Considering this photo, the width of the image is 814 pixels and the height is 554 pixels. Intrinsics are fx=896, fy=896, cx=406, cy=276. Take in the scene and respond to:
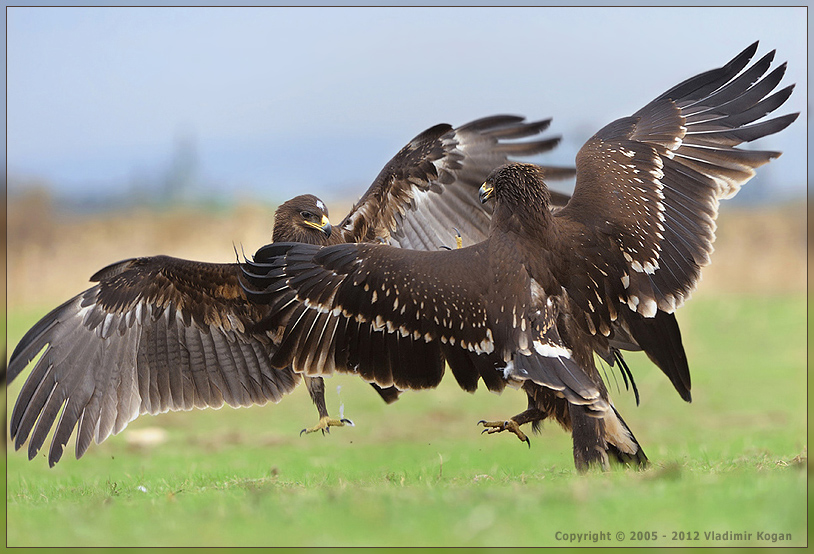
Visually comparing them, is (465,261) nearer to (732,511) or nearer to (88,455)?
(732,511)

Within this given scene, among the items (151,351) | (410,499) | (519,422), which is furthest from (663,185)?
(151,351)

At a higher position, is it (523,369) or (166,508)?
(523,369)

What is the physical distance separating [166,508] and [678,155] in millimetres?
4588

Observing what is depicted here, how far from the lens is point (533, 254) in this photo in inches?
240

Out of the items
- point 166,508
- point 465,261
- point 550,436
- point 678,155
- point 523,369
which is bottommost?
point 550,436

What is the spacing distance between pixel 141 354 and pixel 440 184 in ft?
11.3

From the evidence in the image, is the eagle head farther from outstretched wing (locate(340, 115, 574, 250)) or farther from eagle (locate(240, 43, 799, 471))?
eagle (locate(240, 43, 799, 471))

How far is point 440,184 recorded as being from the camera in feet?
29.7

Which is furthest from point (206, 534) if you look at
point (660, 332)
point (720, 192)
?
point (720, 192)

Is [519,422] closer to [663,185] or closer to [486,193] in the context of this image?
[486,193]

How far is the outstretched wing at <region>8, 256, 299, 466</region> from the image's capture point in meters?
6.98

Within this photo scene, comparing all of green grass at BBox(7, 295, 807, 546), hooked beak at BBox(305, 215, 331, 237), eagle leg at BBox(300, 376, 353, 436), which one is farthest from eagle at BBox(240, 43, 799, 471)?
hooked beak at BBox(305, 215, 331, 237)

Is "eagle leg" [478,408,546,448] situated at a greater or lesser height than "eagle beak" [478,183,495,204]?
lesser

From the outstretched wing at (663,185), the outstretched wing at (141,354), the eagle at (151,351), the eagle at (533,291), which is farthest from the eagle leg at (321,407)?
the outstretched wing at (663,185)
